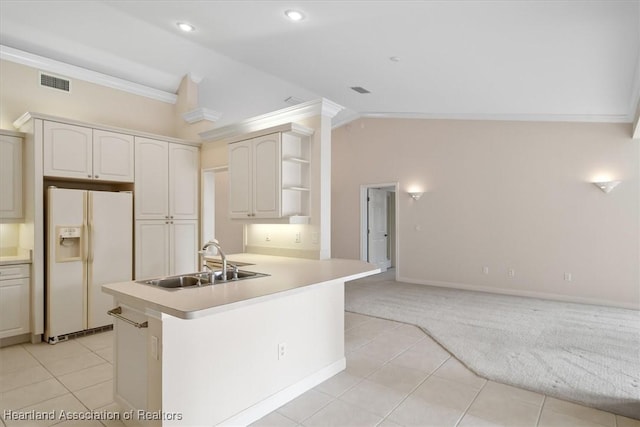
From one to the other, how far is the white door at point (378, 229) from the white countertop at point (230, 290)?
5.11 m

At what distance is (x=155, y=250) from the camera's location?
14.8 feet

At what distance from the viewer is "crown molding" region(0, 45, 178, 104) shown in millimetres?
3861

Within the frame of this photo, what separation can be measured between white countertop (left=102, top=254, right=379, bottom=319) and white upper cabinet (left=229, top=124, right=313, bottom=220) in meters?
0.65

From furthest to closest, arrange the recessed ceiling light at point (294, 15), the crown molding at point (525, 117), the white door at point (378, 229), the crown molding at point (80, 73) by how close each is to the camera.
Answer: the white door at point (378, 229) < the crown molding at point (525, 117) < the crown molding at point (80, 73) < the recessed ceiling light at point (294, 15)

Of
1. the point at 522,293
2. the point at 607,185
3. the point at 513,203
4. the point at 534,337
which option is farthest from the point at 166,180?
the point at 607,185

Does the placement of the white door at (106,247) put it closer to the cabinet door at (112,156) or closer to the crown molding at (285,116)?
the cabinet door at (112,156)

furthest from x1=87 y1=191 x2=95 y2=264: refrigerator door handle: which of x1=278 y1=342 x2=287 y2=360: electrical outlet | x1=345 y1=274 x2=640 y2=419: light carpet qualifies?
x1=345 y1=274 x2=640 y2=419: light carpet

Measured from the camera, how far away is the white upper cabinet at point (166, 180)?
4402 mm

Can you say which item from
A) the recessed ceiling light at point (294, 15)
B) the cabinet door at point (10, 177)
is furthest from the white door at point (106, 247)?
the recessed ceiling light at point (294, 15)

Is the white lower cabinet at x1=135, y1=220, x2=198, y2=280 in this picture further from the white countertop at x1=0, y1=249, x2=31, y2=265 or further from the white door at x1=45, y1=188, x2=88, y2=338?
the white countertop at x1=0, y1=249, x2=31, y2=265

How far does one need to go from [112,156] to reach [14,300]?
68.7 inches

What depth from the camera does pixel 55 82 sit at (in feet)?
13.7

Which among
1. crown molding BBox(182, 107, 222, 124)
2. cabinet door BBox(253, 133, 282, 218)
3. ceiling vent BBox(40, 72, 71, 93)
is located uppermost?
ceiling vent BBox(40, 72, 71, 93)

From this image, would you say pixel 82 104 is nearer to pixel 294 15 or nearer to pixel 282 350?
pixel 294 15
